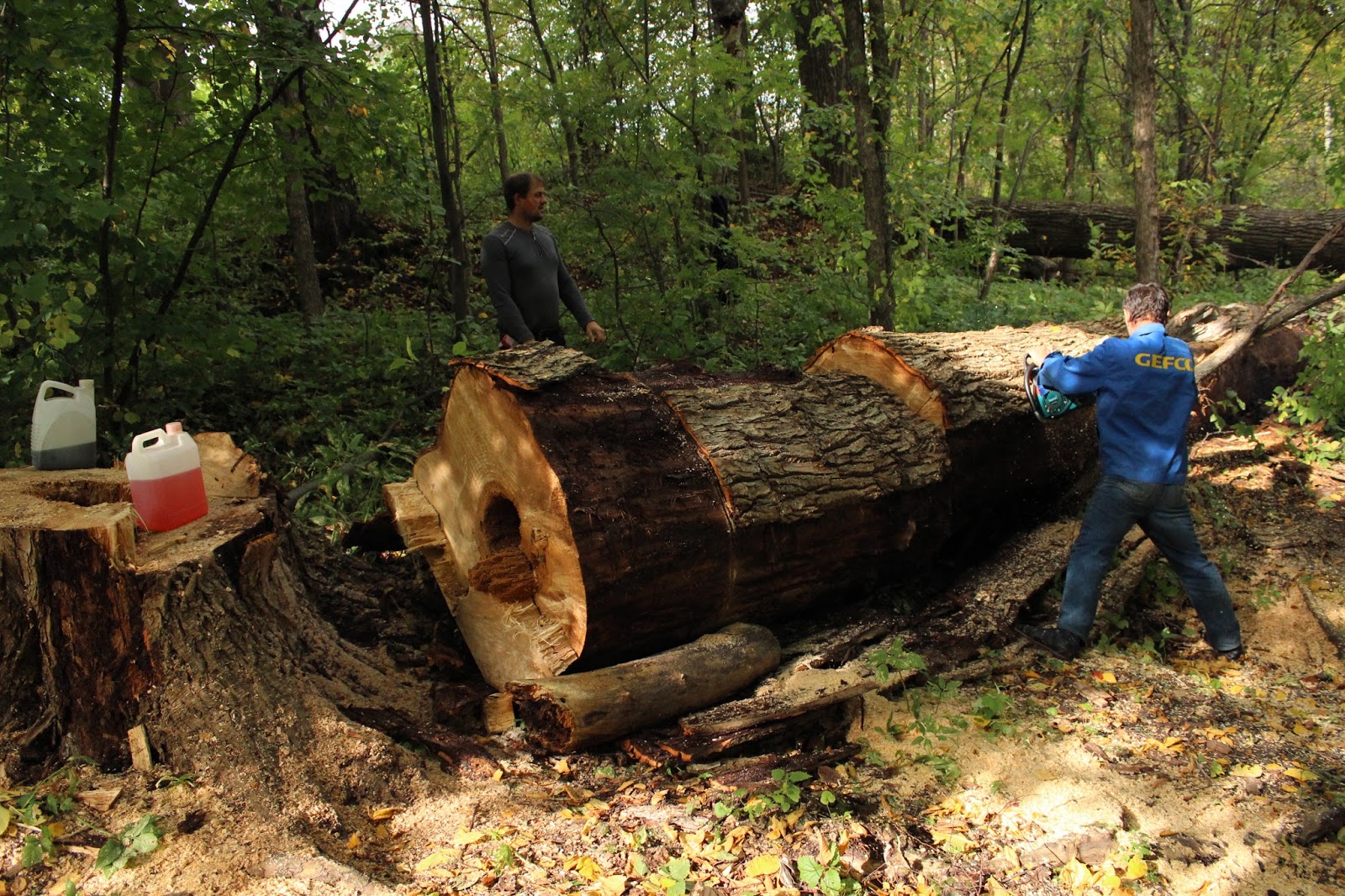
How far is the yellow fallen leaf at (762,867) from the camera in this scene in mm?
2242

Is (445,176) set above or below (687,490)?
above

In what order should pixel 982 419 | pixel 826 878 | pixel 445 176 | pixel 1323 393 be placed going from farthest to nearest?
pixel 445 176 < pixel 1323 393 < pixel 982 419 < pixel 826 878

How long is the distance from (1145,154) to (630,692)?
6659 mm

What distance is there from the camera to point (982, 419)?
4.05m

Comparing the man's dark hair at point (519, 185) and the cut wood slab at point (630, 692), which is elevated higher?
the man's dark hair at point (519, 185)

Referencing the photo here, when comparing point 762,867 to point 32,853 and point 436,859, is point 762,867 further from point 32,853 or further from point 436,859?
point 32,853

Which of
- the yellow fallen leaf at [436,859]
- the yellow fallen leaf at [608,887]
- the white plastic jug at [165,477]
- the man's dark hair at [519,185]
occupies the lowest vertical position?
the yellow fallen leaf at [608,887]

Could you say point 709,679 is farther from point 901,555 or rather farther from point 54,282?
point 54,282

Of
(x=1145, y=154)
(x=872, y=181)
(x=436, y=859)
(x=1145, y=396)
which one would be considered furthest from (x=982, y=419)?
(x=1145, y=154)

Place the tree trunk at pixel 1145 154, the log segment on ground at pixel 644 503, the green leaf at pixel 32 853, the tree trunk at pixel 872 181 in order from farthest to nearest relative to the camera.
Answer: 1. the tree trunk at pixel 1145 154
2. the tree trunk at pixel 872 181
3. the log segment on ground at pixel 644 503
4. the green leaf at pixel 32 853

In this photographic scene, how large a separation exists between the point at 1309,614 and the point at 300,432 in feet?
19.6

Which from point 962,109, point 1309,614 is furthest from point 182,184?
point 962,109

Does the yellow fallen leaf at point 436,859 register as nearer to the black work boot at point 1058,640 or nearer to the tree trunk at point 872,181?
the black work boot at point 1058,640

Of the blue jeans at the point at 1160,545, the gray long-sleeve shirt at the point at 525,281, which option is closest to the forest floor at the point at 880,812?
the blue jeans at the point at 1160,545
